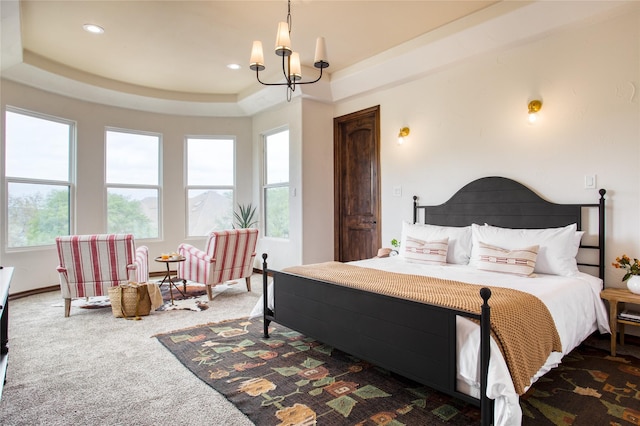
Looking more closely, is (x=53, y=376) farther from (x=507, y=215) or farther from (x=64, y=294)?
(x=507, y=215)

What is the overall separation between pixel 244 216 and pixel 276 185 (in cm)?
82

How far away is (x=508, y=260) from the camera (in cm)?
305

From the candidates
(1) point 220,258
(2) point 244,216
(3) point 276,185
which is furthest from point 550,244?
(2) point 244,216

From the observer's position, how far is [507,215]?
3660 mm

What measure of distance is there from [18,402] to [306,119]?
4396 millimetres

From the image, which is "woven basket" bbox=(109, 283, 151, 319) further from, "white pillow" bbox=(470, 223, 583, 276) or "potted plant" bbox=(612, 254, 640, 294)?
"potted plant" bbox=(612, 254, 640, 294)

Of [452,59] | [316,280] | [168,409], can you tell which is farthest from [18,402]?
[452,59]

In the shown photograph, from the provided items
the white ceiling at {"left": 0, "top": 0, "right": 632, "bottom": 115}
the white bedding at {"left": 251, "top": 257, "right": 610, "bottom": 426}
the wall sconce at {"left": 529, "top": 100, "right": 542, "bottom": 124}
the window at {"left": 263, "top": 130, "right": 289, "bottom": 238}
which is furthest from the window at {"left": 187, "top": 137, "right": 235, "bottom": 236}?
the wall sconce at {"left": 529, "top": 100, "right": 542, "bottom": 124}

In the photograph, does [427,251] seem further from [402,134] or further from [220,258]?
[220,258]

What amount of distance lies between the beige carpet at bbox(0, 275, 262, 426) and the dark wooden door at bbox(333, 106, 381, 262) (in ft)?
6.82

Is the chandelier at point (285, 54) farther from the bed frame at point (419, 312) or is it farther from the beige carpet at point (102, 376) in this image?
the beige carpet at point (102, 376)

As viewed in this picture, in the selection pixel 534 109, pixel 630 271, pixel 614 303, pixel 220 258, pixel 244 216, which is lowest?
pixel 614 303

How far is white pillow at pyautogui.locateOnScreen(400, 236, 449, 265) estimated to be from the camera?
3.62 meters

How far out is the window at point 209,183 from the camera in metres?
6.66
